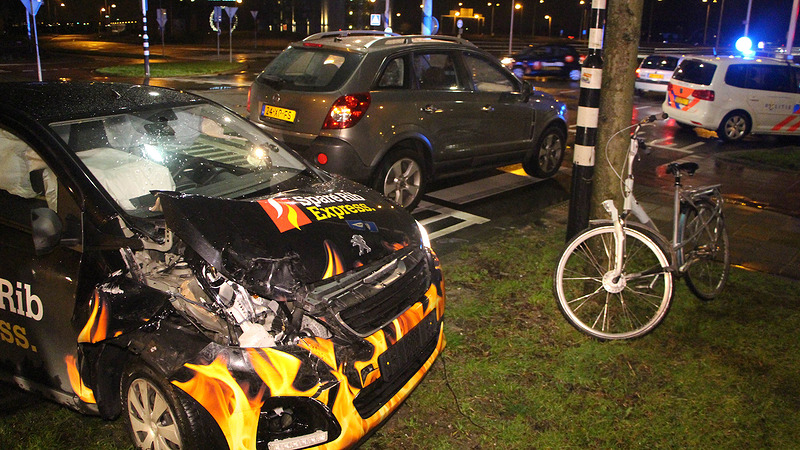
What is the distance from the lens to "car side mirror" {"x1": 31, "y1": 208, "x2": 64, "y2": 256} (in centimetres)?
302

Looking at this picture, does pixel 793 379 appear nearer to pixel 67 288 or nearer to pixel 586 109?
pixel 586 109

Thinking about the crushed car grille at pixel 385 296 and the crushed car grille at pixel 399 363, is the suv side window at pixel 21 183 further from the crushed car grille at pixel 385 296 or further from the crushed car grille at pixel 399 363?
the crushed car grille at pixel 399 363

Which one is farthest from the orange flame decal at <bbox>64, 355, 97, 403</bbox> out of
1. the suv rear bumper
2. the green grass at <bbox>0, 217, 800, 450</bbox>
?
the suv rear bumper

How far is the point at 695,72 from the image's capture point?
44.9 feet

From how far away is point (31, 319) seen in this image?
127 inches

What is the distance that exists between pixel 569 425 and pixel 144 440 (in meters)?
2.15

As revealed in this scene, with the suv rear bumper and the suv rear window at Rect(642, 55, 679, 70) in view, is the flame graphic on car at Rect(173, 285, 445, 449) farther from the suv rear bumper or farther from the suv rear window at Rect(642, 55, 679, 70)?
the suv rear window at Rect(642, 55, 679, 70)

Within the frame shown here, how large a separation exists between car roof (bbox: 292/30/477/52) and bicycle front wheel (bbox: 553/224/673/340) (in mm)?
3331

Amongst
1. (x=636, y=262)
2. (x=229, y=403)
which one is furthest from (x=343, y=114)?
(x=229, y=403)

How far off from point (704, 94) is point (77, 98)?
12.5 meters

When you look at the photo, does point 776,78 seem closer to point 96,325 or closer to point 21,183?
point 21,183

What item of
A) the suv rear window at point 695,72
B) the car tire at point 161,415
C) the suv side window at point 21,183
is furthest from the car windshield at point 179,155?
the suv rear window at point 695,72

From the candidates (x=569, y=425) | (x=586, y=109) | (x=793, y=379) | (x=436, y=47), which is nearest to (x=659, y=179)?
(x=436, y=47)

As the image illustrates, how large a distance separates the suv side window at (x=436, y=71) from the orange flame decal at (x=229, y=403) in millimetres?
5127
